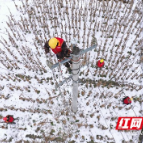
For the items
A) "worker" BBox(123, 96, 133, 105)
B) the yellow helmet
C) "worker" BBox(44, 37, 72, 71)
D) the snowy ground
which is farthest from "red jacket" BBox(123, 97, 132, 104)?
the yellow helmet

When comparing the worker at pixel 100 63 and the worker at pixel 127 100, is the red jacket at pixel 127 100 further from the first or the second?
the worker at pixel 100 63

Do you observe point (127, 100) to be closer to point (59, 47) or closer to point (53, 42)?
point (59, 47)

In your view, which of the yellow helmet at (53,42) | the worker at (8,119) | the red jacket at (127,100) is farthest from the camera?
the red jacket at (127,100)

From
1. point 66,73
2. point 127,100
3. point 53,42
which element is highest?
point 66,73

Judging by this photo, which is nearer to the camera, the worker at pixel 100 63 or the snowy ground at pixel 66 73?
the snowy ground at pixel 66 73

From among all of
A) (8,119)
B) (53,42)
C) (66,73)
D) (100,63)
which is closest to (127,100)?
(100,63)

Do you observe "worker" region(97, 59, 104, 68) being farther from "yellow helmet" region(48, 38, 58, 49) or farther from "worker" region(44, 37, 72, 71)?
"yellow helmet" region(48, 38, 58, 49)

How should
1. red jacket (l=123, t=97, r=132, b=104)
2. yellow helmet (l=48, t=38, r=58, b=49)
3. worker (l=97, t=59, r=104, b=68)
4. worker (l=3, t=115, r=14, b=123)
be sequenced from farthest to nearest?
worker (l=97, t=59, r=104, b=68) < red jacket (l=123, t=97, r=132, b=104) < worker (l=3, t=115, r=14, b=123) < yellow helmet (l=48, t=38, r=58, b=49)

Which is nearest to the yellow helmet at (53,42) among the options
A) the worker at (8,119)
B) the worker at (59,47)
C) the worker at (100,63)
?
the worker at (59,47)

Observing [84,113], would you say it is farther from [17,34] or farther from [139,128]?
[17,34]
